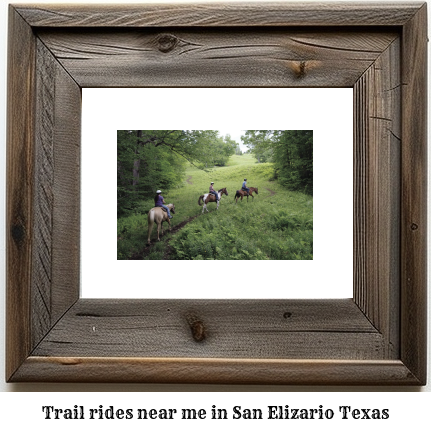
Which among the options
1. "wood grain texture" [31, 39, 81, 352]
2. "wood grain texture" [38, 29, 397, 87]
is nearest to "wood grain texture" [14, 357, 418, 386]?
"wood grain texture" [31, 39, 81, 352]

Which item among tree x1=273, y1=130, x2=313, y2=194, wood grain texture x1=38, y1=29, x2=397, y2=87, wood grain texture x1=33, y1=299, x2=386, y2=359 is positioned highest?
wood grain texture x1=38, y1=29, x2=397, y2=87

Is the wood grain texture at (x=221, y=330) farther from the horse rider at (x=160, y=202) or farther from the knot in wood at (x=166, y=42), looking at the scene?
the knot in wood at (x=166, y=42)

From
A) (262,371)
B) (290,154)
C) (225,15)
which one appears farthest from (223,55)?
(262,371)

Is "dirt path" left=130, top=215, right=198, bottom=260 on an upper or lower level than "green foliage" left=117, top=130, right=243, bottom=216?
lower

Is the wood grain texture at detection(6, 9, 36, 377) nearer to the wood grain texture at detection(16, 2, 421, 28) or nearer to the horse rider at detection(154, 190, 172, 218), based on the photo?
the wood grain texture at detection(16, 2, 421, 28)

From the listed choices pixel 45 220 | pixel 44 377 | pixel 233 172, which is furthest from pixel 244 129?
pixel 44 377
